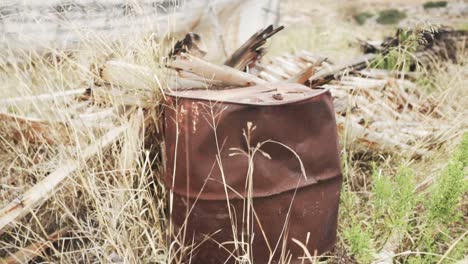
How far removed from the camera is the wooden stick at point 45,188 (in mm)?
1962

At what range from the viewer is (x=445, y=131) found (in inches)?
114

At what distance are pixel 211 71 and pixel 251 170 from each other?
65cm

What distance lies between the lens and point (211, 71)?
216 centimetres

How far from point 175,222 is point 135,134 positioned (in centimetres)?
48

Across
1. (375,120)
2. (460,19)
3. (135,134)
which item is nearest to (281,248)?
(135,134)

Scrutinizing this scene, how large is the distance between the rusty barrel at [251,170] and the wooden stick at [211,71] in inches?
10.1

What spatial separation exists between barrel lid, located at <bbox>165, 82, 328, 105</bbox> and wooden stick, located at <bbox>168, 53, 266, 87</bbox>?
244 millimetres

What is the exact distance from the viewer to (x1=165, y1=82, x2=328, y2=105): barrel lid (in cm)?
174

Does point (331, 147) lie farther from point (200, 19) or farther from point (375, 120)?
point (200, 19)

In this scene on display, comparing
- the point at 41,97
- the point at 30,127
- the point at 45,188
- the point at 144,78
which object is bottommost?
the point at 45,188

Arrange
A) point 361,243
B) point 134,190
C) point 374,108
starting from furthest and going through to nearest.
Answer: point 374,108
point 134,190
point 361,243

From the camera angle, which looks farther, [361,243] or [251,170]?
[361,243]

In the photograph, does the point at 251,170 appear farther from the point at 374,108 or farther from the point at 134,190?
the point at 374,108

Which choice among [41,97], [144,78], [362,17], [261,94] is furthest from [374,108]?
[362,17]
